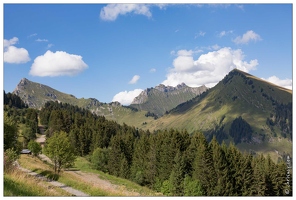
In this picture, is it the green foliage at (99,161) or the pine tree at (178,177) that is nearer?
the pine tree at (178,177)

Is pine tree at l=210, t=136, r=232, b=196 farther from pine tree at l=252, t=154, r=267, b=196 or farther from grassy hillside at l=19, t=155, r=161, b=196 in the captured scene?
grassy hillside at l=19, t=155, r=161, b=196

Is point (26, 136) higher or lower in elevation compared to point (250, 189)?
higher

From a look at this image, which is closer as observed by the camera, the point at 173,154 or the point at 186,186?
the point at 186,186

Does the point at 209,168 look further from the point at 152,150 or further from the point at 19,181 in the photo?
the point at 19,181

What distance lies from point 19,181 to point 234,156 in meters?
80.9

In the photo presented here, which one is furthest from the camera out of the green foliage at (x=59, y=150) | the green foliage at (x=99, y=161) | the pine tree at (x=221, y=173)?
the green foliage at (x=99, y=161)

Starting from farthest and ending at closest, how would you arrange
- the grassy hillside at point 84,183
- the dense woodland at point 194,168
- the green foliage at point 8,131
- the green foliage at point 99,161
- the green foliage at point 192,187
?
the green foliage at point 99,161 < the dense woodland at point 194,168 < the green foliage at point 192,187 < the green foliage at point 8,131 < the grassy hillside at point 84,183

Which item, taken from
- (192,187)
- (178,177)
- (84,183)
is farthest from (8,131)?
(178,177)

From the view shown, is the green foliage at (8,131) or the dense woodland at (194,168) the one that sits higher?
the green foliage at (8,131)

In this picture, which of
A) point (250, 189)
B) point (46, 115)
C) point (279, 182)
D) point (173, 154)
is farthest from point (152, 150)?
point (46, 115)

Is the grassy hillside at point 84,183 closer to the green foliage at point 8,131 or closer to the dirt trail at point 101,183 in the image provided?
the dirt trail at point 101,183

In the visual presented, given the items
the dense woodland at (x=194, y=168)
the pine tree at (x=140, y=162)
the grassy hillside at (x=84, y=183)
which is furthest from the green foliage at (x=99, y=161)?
the pine tree at (x=140, y=162)

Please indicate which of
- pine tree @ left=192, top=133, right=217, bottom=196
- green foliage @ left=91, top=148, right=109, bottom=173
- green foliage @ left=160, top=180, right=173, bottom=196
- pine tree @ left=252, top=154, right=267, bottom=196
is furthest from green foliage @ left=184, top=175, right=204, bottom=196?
green foliage @ left=91, top=148, right=109, bottom=173

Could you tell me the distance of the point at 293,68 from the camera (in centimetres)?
2061
